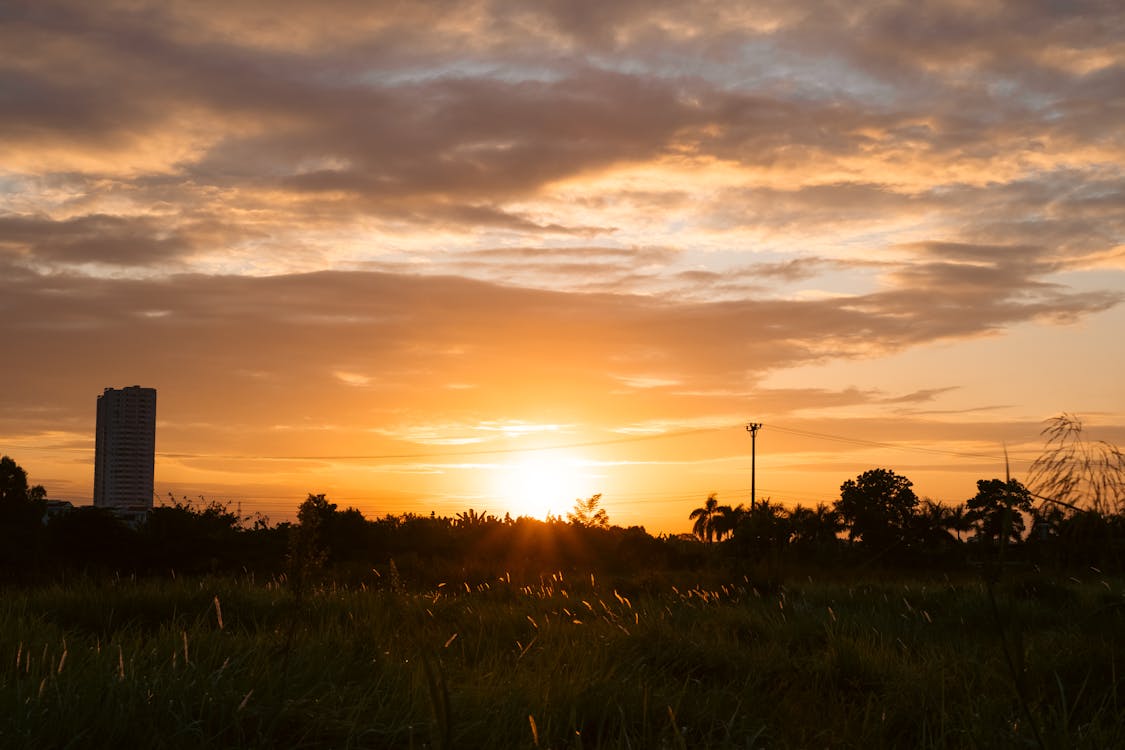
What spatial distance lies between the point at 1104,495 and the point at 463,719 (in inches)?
130

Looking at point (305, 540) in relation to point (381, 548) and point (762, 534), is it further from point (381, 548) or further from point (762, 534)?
point (762, 534)

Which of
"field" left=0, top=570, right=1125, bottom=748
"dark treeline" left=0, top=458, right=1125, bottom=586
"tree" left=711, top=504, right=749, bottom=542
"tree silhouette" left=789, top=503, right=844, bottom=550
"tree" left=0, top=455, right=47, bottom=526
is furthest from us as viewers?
"tree" left=711, top=504, right=749, bottom=542

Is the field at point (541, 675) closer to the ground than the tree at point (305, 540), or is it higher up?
closer to the ground

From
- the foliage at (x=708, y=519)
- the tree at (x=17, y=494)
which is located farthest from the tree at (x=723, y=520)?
the tree at (x=17, y=494)

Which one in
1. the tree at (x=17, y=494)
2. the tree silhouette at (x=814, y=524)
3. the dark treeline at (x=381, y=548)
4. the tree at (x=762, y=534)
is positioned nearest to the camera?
the dark treeline at (x=381, y=548)

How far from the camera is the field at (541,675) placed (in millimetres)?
4637

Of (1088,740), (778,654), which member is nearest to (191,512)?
(778,654)

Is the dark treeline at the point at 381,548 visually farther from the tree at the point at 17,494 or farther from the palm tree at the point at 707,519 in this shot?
the palm tree at the point at 707,519

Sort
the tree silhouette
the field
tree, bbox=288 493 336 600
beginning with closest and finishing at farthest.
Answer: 1. the field
2. tree, bbox=288 493 336 600
3. the tree silhouette

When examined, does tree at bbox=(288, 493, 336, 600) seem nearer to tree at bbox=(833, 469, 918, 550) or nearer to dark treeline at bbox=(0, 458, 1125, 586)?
dark treeline at bbox=(0, 458, 1125, 586)

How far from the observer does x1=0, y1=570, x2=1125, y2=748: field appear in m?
4.64

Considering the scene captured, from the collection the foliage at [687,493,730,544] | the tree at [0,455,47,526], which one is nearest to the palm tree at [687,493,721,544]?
the foliage at [687,493,730,544]

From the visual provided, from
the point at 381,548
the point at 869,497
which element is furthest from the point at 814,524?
the point at 381,548

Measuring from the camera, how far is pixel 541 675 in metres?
A: 6.55
